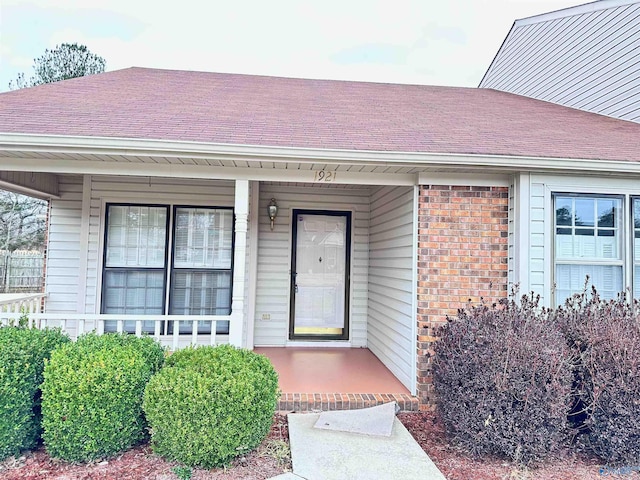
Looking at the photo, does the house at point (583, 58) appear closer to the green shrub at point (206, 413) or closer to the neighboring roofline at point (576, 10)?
the neighboring roofline at point (576, 10)

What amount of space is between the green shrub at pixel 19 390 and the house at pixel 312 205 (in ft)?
2.92

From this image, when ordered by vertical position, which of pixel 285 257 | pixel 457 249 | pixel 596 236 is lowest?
pixel 285 257

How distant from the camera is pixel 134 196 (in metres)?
5.80

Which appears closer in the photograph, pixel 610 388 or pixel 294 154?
pixel 610 388

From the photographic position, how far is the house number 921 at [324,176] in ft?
14.4

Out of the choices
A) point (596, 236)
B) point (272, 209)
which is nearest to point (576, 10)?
point (596, 236)

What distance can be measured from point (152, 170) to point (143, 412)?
2.34 meters

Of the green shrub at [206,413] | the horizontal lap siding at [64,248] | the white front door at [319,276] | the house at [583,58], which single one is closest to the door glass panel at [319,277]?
the white front door at [319,276]

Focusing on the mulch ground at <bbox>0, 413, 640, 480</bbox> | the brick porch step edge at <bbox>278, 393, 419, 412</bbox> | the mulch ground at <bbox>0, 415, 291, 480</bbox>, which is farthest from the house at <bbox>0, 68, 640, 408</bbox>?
the mulch ground at <bbox>0, 415, 291, 480</bbox>

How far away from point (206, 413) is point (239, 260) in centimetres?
167

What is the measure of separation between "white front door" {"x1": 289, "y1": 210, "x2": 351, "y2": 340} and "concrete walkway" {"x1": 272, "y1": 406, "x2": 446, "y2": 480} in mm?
2640

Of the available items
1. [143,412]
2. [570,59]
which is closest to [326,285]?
[143,412]

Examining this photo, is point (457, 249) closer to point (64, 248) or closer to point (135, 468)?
point (135, 468)

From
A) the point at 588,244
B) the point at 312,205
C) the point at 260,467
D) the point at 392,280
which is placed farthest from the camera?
the point at 312,205
